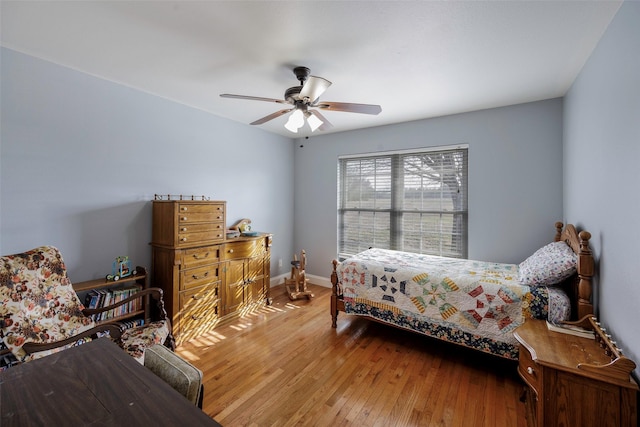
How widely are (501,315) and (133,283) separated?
348 cm

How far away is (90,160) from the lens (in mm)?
2482

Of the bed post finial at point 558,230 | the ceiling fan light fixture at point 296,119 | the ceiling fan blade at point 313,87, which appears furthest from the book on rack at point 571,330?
the ceiling fan light fixture at point 296,119

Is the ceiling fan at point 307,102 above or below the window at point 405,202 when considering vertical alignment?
above

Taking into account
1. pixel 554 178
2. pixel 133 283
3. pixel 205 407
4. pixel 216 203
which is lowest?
pixel 205 407

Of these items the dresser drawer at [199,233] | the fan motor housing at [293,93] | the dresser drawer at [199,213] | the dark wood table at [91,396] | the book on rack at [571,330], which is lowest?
the book on rack at [571,330]

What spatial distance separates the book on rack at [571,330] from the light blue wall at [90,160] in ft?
11.8

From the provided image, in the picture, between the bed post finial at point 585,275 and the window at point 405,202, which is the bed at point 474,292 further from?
the window at point 405,202

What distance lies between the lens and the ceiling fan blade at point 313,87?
1.94m

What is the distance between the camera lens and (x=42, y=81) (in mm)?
2201

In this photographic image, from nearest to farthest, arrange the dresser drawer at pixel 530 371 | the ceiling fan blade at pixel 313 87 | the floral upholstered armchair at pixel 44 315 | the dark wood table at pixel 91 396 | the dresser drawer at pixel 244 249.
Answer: the dark wood table at pixel 91 396 → the dresser drawer at pixel 530 371 → the floral upholstered armchair at pixel 44 315 → the ceiling fan blade at pixel 313 87 → the dresser drawer at pixel 244 249

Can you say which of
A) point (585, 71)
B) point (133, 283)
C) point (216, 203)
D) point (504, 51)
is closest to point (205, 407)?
point (133, 283)

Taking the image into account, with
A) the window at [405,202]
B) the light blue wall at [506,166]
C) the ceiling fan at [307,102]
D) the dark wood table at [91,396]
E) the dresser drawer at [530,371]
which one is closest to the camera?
the dark wood table at [91,396]

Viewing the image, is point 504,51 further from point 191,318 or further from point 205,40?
point 191,318

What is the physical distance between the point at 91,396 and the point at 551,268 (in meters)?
2.87
